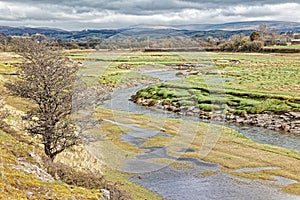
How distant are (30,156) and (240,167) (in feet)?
58.9

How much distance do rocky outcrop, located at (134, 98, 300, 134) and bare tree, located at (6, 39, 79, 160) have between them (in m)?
27.4

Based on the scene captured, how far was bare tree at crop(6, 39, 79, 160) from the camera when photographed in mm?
20734

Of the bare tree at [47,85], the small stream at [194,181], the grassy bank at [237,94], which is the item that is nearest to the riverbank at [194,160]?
the small stream at [194,181]

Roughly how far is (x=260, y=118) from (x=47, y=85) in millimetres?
31465

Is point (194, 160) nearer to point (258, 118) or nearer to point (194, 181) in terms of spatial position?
point (194, 181)

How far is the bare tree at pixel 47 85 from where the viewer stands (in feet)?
68.0

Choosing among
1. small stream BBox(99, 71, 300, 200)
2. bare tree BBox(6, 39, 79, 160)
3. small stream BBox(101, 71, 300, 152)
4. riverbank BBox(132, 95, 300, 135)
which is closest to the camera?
bare tree BBox(6, 39, 79, 160)

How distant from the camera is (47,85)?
2075cm

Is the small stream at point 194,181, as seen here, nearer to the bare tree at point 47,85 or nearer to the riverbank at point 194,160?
the riverbank at point 194,160

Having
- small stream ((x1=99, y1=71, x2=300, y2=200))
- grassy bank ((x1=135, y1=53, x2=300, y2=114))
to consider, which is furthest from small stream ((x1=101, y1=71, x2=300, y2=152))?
grassy bank ((x1=135, y1=53, x2=300, y2=114))

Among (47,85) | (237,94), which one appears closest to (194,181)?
(47,85)

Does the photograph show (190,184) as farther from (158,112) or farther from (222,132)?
(158,112)

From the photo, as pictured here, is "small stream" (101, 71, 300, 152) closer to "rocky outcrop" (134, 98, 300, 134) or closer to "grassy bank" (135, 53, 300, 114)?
"rocky outcrop" (134, 98, 300, 134)

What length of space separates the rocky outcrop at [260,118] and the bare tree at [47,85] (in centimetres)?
2736
